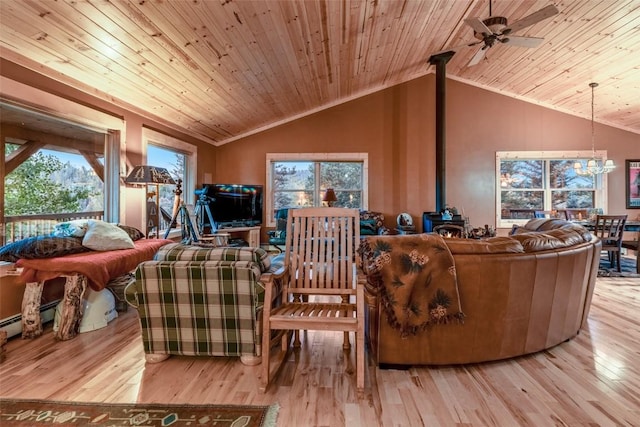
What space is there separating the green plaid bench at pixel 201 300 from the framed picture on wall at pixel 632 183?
786 centimetres

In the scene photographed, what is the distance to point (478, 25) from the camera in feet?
10.1

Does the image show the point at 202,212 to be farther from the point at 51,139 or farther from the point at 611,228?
the point at 611,228

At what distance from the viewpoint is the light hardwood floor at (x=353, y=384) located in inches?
64.5

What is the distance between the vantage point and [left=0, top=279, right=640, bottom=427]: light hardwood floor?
164cm

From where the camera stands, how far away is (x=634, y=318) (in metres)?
2.92

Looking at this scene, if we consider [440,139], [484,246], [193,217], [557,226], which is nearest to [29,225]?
[193,217]

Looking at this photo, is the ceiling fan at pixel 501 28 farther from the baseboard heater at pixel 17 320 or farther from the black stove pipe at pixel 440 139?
the baseboard heater at pixel 17 320

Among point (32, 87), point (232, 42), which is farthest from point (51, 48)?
point (232, 42)

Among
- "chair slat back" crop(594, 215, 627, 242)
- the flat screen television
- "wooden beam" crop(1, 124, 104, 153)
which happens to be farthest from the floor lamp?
"chair slat back" crop(594, 215, 627, 242)

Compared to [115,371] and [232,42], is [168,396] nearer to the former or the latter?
[115,371]

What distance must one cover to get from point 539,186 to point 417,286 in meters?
6.09

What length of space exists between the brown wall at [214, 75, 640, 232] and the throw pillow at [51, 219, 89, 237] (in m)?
3.95

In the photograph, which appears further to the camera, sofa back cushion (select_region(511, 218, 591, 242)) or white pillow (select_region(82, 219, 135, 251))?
white pillow (select_region(82, 219, 135, 251))

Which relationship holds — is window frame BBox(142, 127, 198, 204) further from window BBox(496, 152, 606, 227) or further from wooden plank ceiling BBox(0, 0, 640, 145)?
window BBox(496, 152, 606, 227)
